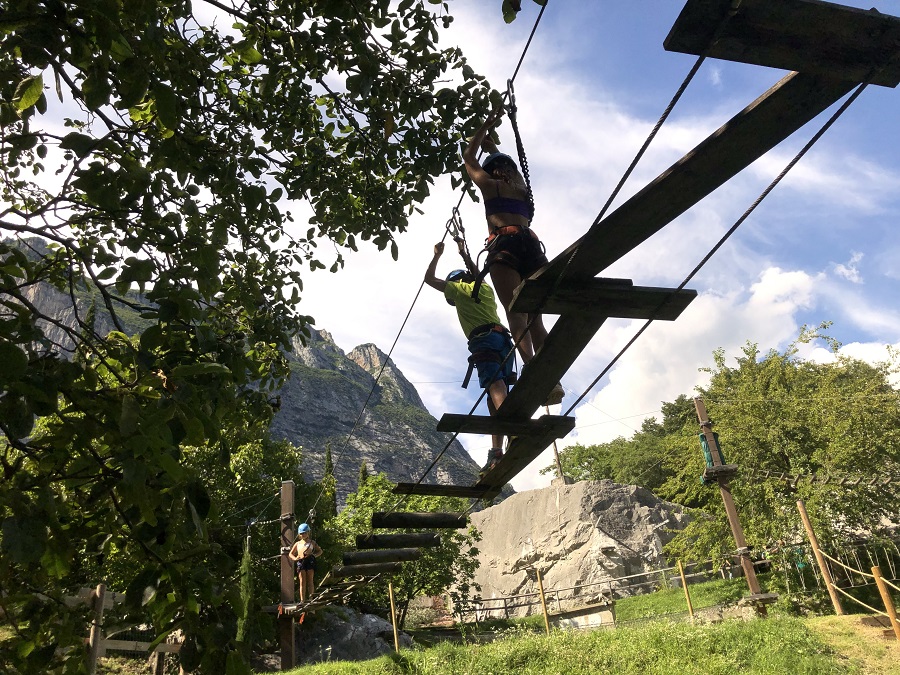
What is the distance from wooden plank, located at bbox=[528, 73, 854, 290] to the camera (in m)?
2.41

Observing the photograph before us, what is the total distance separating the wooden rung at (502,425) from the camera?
13.9 feet

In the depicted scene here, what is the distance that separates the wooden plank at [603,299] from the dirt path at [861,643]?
10761 mm

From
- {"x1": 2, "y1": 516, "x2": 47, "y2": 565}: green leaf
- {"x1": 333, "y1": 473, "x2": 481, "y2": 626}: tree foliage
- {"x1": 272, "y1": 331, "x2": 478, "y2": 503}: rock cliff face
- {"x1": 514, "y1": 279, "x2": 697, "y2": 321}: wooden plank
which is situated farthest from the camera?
{"x1": 272, "y1": 331, "x2": 478, "y2": 503}: rock cliff face

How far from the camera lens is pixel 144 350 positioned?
2.25 m

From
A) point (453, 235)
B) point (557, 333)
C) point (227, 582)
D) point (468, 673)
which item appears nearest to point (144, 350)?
point (227, 582)

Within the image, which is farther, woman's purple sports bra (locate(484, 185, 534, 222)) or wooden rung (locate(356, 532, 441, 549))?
wooden rung (locate(356, 532, 441, 549))

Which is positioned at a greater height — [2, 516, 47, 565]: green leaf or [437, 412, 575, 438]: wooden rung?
[437, 412, 575, 438]: wooden rung

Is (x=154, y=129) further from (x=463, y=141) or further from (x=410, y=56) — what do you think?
(x=463, y=141)

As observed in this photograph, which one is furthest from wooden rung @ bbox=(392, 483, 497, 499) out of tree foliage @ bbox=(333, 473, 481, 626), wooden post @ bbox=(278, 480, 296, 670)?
tree foliage @ bbox=(333, 473, 481, 626)

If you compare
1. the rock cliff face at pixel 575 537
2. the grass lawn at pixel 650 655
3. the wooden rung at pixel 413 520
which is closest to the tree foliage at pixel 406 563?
the rock cliff face at pixel 575 537

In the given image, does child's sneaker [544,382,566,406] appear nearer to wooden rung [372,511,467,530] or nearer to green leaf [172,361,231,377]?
wooden rung [372,511,467,530]

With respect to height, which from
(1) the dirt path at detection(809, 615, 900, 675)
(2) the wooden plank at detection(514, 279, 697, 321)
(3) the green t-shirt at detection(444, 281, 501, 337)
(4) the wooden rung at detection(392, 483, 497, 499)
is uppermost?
(3) the green t-shirt at detection(444, 281, 501, 337)

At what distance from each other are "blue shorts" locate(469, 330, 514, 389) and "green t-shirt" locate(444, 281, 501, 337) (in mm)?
148

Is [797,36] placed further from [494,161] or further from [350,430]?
[350,430]
